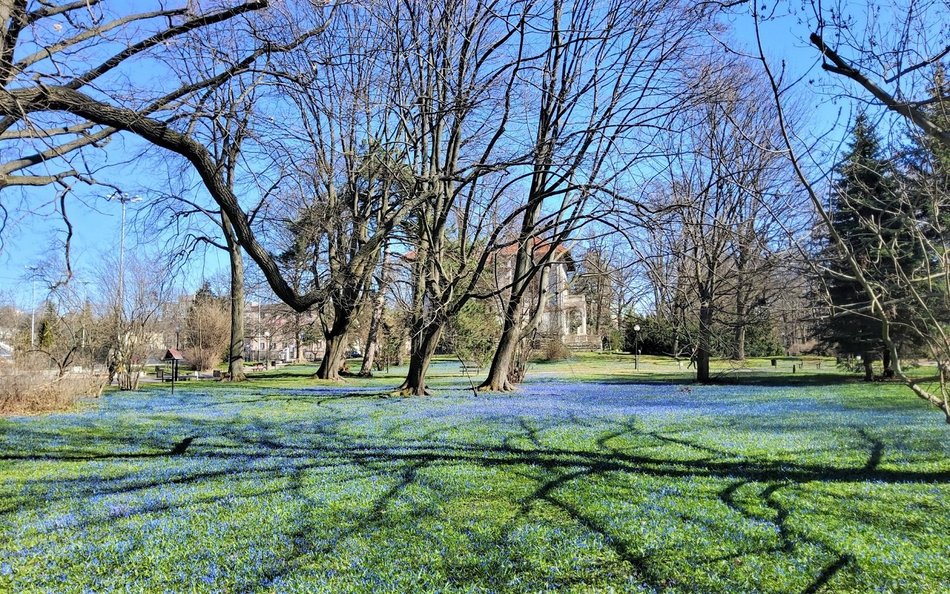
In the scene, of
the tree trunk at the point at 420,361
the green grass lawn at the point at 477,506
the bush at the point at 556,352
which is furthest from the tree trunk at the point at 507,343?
the bush at the point at 556,352

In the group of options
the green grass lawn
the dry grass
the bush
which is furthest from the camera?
the bush

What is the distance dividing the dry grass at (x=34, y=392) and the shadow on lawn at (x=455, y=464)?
→ 494 cm

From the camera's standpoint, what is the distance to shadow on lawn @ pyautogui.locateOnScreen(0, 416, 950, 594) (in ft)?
14.9

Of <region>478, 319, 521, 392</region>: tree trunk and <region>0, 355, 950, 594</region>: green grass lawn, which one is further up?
<region>478, 319, 521, 392</region>: tree trunk

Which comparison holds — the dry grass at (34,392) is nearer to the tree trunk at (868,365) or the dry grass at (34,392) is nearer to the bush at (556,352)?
the tree trunk at (868,365)

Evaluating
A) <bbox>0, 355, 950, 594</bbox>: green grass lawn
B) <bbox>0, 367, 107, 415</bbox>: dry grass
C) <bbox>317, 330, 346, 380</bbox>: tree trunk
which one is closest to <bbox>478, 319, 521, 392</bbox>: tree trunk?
<bbox>0, 355, 950, 594</bbox>: green grass lawn

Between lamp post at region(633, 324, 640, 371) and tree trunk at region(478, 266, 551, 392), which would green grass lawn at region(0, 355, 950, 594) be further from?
tree trunk at region(478, 266, 551, 392)

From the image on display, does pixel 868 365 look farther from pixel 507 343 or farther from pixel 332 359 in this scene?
pixel 332 359

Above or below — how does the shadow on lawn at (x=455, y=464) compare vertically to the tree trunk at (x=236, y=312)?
below

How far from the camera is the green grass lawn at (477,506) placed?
4.04m

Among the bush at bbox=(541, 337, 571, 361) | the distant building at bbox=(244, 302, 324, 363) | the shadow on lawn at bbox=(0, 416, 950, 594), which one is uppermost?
the distant building at bbox=(244, 302, 324, 363)

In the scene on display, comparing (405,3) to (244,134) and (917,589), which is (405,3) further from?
(917,589)

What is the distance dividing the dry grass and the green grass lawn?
3208mm

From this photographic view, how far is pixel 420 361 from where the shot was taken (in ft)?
56.7
